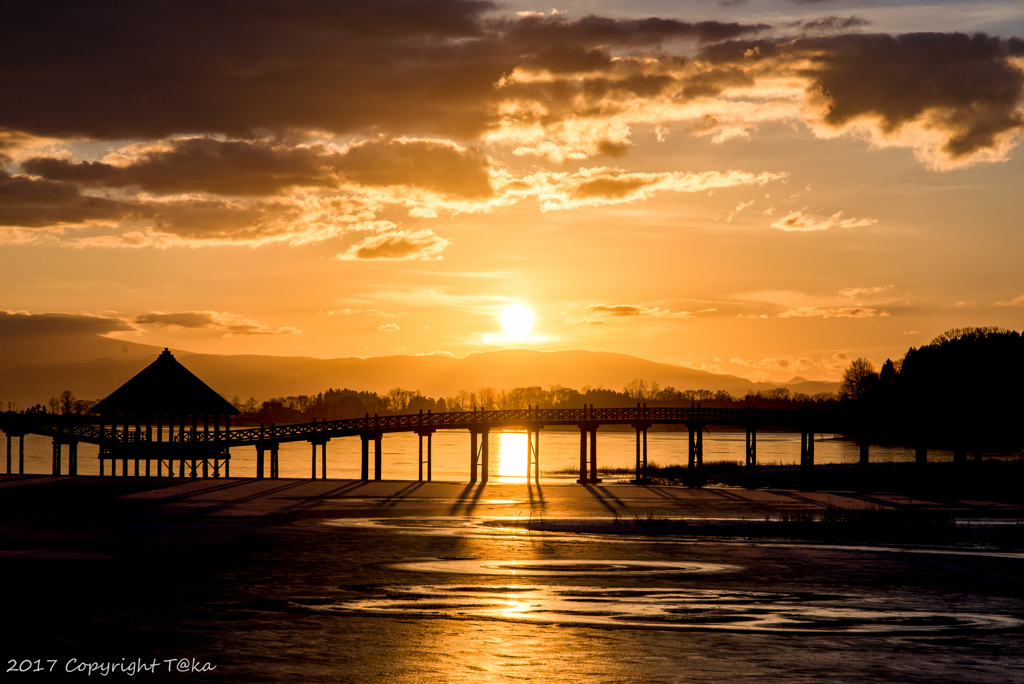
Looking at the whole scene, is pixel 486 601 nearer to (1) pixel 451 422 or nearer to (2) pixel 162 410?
(2) pixel 162 410

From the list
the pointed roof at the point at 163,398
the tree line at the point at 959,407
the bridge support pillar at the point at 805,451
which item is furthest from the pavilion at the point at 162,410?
the tree line at the point at 959,407

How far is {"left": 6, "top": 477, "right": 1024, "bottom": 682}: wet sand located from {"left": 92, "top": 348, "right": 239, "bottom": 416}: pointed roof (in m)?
28.8

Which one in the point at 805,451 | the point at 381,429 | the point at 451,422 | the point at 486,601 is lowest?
the point at 805,451

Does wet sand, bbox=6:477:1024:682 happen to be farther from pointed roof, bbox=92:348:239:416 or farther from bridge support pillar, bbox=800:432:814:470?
bridge support pillar, bbox=800:432:814:470

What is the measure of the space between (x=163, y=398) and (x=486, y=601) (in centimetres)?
4898

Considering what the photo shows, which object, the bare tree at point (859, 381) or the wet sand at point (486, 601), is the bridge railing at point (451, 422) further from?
→ the bare tree at point (859, 381)

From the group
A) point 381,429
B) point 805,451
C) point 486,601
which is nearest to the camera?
point 486,601

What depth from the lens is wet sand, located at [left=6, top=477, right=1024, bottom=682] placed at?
12.1 m

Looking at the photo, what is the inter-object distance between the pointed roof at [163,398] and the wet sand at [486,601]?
28753mm

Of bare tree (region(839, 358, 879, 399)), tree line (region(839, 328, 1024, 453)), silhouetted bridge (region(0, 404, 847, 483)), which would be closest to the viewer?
silhouetted bridge (region(0, 404, 847, 483))

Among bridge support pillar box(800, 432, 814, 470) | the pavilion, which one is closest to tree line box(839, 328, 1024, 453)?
bridge support pillar box(800, 432, 814, 470)

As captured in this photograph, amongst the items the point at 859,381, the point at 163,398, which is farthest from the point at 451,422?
the point at 859,381

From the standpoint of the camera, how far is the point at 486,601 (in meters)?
16.5

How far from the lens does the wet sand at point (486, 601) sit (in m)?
12.1
